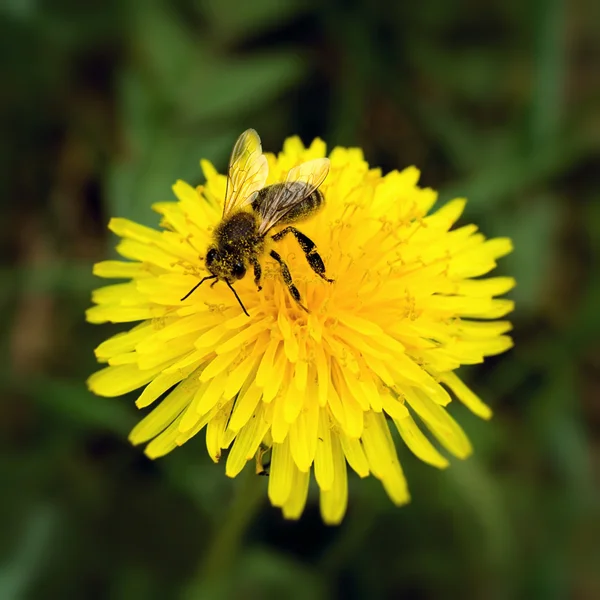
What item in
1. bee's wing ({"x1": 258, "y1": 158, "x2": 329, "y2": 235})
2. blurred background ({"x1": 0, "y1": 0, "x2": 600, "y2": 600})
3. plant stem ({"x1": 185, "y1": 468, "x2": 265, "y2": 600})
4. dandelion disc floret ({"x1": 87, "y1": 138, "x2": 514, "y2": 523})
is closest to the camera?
dandelion disc floret ({"x1": 87, "y1": 138, "x2": 514, "y2": 523})

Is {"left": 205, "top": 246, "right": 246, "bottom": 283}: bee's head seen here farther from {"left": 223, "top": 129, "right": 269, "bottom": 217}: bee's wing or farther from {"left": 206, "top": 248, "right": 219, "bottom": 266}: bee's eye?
{"left": 223, "top": 129, "right": 269, "bottom": 217}: bee's wing

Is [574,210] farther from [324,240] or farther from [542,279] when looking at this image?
[324,240]

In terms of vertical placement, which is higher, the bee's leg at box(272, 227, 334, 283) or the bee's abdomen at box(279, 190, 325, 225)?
the bee's abdomen at box(279, 190, 325, 225)

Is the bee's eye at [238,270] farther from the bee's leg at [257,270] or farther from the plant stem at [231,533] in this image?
the plant stem at [231,533]

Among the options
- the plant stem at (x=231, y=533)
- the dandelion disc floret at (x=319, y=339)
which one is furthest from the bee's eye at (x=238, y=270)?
the plant stem at (x=231, y=533)

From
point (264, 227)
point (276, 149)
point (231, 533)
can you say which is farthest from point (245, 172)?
point (276, 149)

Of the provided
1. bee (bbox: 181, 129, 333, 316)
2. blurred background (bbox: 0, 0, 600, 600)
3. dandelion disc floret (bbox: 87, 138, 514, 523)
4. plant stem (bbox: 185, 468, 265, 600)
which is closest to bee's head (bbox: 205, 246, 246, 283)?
bee (bbox: 181, 129, 333, 316)
